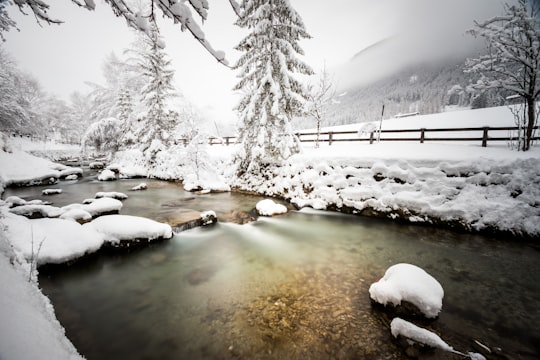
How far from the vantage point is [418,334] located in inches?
132

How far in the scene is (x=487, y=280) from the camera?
5098 millimetres

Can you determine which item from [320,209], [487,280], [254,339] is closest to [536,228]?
[487,280]

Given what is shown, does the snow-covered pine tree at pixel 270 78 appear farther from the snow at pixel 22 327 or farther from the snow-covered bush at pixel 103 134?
the snow-covered bush at pixel 103 134

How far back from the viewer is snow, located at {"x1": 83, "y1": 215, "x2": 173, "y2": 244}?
6.20m

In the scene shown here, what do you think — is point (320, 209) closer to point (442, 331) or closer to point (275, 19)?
point (442, 331)

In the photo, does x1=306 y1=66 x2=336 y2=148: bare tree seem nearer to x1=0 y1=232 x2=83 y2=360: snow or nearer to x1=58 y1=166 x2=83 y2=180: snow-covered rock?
x1=0 y1=232 x2=83 y2=360: snow

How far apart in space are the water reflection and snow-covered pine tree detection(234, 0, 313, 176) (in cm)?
671

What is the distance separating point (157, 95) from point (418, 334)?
71.0 feet

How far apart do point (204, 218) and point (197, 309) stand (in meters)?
4.65

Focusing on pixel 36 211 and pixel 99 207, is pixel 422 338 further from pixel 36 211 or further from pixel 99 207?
pixel 36 211

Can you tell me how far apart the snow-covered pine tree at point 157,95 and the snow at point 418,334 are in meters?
20.3

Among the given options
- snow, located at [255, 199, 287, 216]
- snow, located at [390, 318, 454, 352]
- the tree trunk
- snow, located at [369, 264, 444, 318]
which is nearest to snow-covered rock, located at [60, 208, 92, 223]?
snow, located at [255, 199, 287, 216]

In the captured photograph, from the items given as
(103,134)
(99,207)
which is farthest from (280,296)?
(103,134)

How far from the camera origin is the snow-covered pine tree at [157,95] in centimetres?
1839
